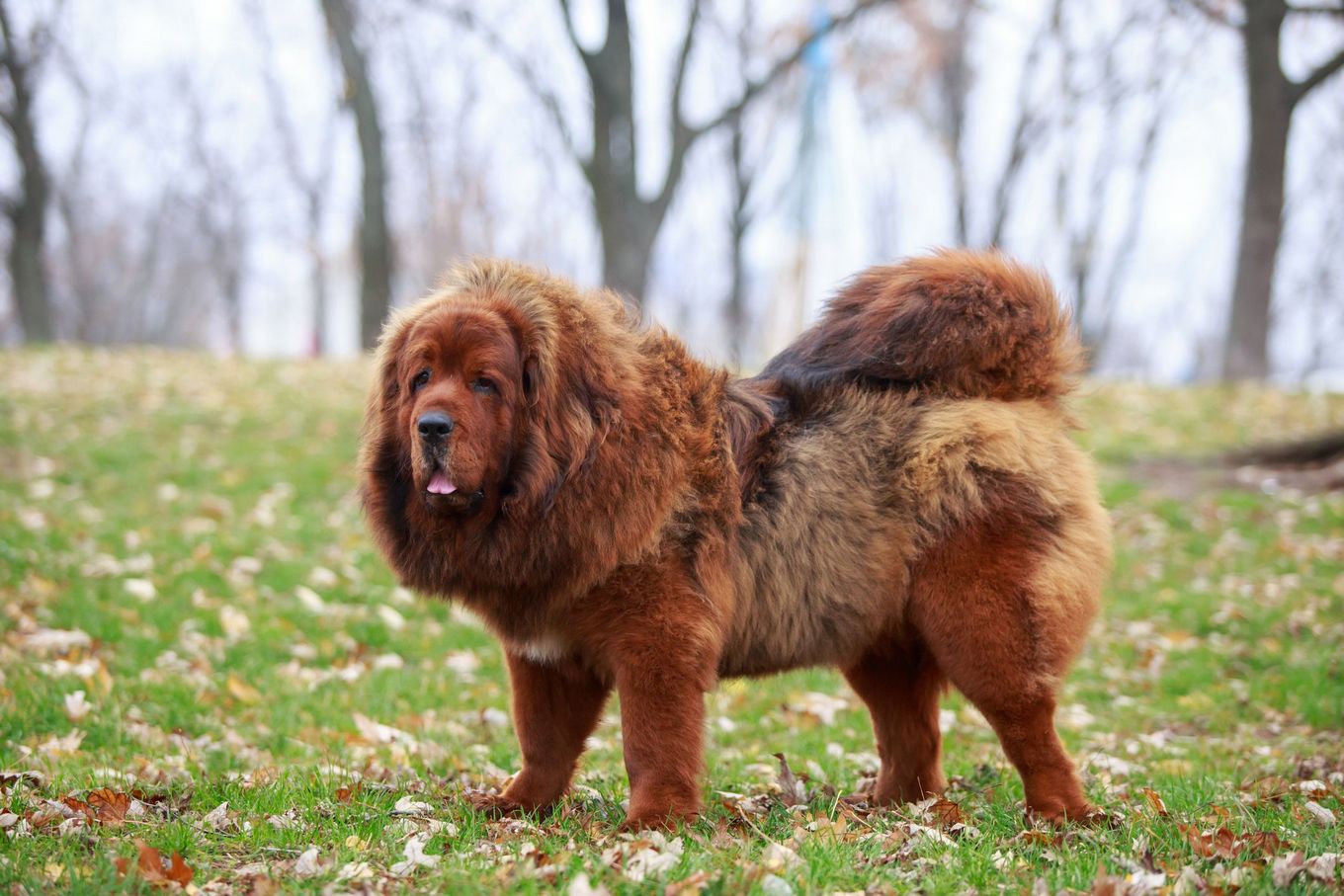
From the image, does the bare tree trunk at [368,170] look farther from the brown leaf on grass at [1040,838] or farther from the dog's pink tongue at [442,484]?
the brown leaf on grass at [1040,838]

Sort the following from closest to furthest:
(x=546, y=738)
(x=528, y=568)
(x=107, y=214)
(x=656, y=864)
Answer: (x=656, y=864) → (x=528, y=568) → (x=546, y=738) → (x=107, y=214)

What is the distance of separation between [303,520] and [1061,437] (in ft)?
24.7

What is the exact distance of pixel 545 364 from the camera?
402 centimetres

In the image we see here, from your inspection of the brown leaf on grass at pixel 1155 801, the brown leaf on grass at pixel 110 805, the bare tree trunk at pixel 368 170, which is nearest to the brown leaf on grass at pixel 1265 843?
the brown leaf on grass at pixel 1155 801

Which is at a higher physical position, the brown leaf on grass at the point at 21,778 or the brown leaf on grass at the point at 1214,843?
the brown leaf on grass at the point at 1214,843

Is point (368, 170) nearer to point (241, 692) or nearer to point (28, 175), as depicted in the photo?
point (28, 175)

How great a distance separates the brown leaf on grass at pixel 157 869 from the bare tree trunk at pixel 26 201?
22.2 meters

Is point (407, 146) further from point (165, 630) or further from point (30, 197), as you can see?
point (165, 630)

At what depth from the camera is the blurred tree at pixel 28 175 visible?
21.2 m

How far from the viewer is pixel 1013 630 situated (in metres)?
4.22

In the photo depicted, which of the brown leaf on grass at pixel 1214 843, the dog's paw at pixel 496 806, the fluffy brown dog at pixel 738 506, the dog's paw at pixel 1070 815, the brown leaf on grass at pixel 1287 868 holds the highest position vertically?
the fluffy brown dog at pixel 738 506

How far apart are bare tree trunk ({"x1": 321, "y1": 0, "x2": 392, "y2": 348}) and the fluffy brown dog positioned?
15.1 metres

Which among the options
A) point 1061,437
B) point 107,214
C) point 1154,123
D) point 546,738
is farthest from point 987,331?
point 107,214

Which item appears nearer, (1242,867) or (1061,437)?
(1242,867)
